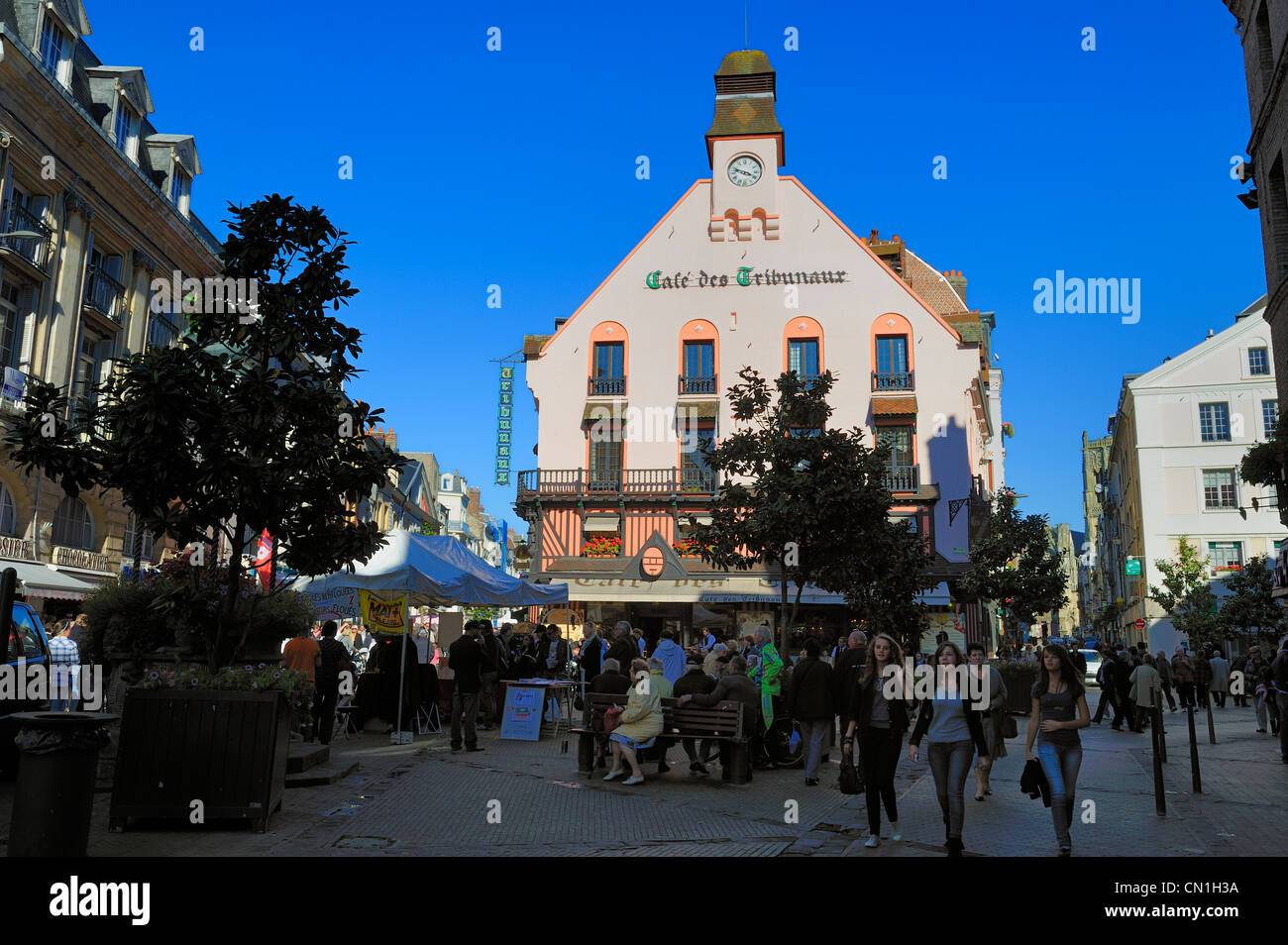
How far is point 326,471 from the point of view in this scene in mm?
9562

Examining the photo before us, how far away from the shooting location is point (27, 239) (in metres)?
20.8

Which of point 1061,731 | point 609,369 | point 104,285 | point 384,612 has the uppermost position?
point 609,369

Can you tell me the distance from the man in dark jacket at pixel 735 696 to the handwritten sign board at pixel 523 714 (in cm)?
449

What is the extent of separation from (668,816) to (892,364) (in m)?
28.2

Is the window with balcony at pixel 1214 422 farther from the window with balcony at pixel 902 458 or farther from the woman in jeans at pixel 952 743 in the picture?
the woman in jeans at pixel 952 743

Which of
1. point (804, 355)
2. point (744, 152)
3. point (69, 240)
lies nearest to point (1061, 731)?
point (69, 240)

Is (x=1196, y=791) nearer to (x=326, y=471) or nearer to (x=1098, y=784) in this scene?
(x=1098, y=784)

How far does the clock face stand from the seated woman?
29020 millimetres

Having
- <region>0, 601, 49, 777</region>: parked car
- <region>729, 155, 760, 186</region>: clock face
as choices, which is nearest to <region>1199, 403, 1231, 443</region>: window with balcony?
<region>729, 155, 760, 186</region>: clock face

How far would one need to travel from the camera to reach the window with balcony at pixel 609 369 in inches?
1425

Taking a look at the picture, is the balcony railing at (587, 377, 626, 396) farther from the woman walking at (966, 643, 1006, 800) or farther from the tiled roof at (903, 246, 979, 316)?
the woman walking at (966, 643, 1006, 800)

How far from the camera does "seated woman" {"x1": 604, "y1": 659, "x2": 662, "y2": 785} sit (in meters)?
11.1

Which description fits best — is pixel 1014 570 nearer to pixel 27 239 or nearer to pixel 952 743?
pixel 952 743

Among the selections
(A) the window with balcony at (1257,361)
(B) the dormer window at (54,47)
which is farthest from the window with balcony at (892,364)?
(B) the dormer window at (54,47)
